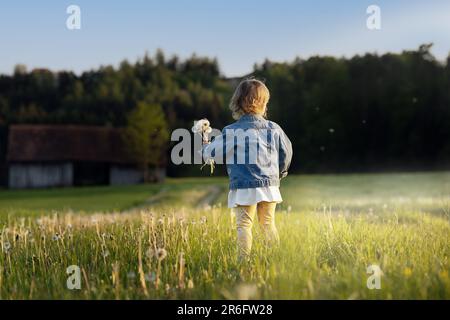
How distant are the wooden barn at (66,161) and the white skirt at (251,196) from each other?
52.8 m

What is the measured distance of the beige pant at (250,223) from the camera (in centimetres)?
540

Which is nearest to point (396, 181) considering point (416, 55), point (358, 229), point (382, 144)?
point (382, 144)

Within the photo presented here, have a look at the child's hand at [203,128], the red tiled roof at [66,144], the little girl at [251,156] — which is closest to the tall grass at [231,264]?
the little girl at [251,156]

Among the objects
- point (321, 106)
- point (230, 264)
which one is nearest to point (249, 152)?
point (230, 264)

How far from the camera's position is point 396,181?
36312 mm

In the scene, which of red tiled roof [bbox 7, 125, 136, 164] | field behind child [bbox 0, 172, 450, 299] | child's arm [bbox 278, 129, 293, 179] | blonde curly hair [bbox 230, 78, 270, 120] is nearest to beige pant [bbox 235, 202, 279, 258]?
→ field behind child [bbox 0, 172, 450, 299]

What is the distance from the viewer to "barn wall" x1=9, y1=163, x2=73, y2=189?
56969 mm

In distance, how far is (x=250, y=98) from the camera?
583 centimetres

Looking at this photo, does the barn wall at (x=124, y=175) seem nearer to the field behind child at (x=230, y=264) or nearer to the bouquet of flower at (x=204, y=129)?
the field behind child at (x=230, y=264)

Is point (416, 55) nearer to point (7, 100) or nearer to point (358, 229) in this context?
point (7, 100)

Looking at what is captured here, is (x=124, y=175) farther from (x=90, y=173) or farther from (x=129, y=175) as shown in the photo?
(x=90, y=173)

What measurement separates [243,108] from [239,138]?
0.36m

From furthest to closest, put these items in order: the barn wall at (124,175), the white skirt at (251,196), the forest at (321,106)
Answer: the barn wall at (124,175), the forest at (321,106), the white skirt at (251,196)

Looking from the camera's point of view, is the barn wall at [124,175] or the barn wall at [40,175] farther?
the barn wall at [124,175]
